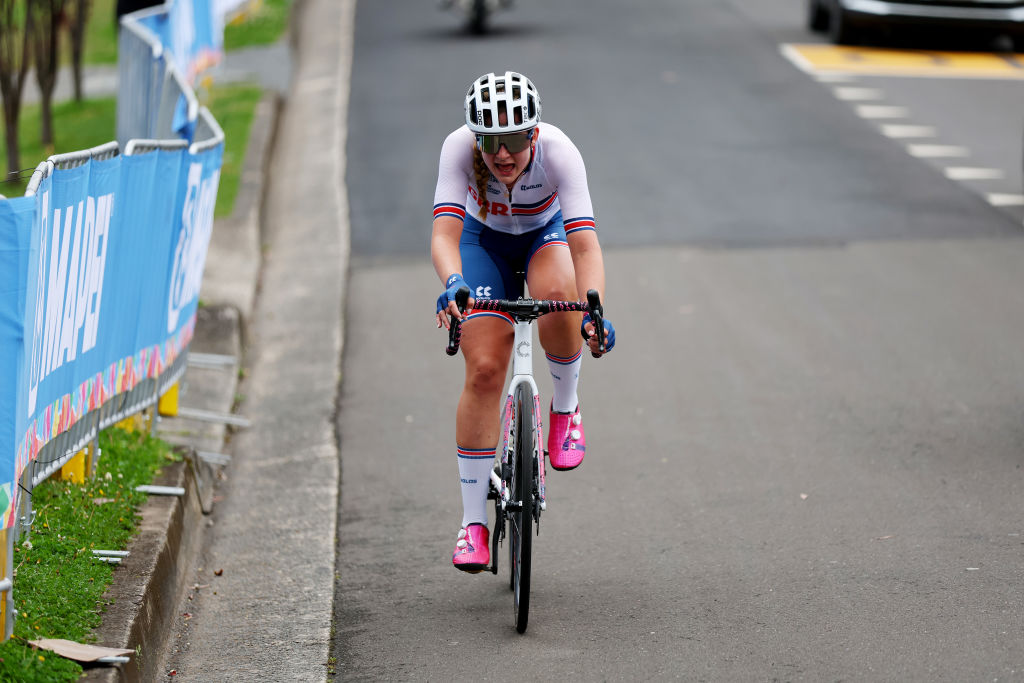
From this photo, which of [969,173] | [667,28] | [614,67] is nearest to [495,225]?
[969,173]

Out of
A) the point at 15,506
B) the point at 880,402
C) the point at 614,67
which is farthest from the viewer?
the point at 614,67

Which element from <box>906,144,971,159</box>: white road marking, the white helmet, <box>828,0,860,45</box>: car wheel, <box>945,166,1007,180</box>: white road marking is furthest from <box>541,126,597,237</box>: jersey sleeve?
<box>828,0,860,45</box>: car wheel

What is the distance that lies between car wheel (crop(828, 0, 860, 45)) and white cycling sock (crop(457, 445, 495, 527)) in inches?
624

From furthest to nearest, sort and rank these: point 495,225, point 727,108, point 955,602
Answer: point 727,108
point 495,225
point 955,602

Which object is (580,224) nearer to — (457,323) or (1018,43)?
(457,323)

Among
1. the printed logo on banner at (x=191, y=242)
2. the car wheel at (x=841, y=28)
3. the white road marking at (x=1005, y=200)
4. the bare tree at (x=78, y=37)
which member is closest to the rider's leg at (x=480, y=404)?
the printed logo on banner at (x=191, y=242)

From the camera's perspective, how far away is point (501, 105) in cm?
521

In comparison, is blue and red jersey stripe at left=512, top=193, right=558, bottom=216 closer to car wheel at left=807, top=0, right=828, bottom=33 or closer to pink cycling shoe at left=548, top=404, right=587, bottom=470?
pink cycling shoe at left=548, top=404, right=587, bottom=470

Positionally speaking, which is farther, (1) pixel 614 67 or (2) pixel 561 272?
(1) pixel 614 67

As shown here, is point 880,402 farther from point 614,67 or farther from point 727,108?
point 614,67

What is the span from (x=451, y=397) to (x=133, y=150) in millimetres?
2975

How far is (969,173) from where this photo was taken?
1402 cm

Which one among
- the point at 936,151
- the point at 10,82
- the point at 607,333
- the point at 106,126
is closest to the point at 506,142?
the point at 607,333

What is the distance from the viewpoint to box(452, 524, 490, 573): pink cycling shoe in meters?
5.58
